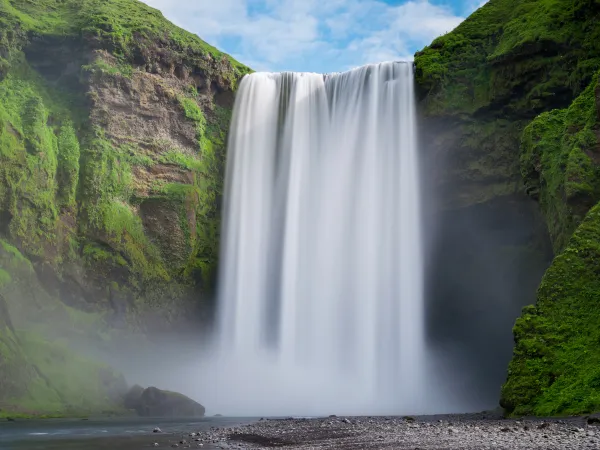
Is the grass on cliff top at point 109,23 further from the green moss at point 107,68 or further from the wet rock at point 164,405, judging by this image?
the wet rock at point 164,405

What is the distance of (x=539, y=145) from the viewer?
2867 cm

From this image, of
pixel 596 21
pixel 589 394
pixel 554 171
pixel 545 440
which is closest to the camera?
pixel 545 440

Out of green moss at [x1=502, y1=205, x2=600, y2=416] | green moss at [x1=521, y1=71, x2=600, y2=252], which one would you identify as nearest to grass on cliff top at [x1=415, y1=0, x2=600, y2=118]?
green moss at [x1=521, y1=71, x2=600, y2=252]

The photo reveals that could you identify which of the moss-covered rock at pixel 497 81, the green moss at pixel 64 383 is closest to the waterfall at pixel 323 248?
the moss-covered rock at pixel 497 81

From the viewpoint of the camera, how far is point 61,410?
92.4ft

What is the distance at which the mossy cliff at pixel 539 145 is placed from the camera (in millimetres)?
20234

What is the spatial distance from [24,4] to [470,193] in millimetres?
32236

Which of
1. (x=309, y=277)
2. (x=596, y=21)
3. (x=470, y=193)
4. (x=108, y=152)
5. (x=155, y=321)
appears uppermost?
(x=596, y=21)

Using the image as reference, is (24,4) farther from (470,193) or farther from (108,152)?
(470,193)

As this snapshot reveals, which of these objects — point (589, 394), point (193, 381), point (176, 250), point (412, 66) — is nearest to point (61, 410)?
point (193, 381)

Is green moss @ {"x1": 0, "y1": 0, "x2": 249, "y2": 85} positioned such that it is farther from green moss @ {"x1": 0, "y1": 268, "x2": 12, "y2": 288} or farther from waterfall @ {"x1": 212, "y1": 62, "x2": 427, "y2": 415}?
green moss @ {"x1": 0, "y1": 268, "x2": 12, "y2": 288}

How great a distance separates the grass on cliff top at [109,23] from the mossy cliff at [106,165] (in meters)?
0.11

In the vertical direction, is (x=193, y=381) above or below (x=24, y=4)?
below

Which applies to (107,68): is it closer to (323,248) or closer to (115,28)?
(115,28)
